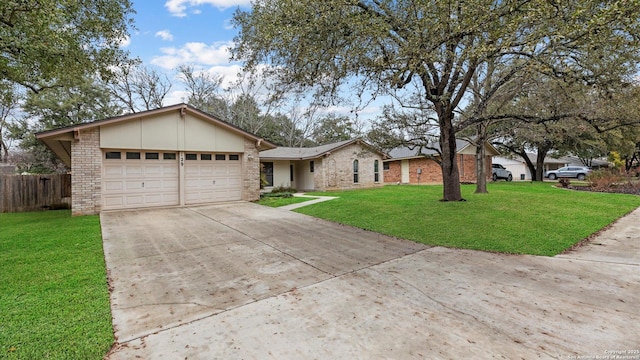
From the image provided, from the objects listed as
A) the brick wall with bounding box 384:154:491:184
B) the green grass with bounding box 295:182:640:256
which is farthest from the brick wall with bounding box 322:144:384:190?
the green grass with bounding box 295:182:640:256

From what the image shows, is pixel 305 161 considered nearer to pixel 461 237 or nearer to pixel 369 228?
pixel 369 228

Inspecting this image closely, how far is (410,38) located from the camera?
20.1 ft

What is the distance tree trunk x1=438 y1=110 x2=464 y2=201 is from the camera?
→ 10688mm

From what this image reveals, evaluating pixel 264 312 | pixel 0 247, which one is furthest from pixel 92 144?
pixel 264 312

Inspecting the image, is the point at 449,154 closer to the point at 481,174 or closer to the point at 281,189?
the point at 481,174

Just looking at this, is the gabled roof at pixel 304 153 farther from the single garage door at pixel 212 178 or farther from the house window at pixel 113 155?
the house window at pixel 113 155

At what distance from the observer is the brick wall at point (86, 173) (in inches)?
421

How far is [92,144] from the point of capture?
10969mm

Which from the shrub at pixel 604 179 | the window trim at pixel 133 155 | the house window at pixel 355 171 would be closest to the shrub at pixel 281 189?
the house window at pixel 355 171

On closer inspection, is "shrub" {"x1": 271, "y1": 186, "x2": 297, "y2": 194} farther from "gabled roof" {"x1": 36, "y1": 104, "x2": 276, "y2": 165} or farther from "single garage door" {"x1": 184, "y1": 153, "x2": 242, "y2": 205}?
"gabled roof" {"x1": 36, "y1": 104, "x2": 276, "y2": 165}

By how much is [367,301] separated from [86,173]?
11712 millimetres

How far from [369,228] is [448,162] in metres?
4.77

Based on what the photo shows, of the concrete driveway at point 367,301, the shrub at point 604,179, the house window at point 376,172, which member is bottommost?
the concrete driveway at point 367,301

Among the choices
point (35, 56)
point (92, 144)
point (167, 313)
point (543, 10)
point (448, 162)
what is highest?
point (35, 56)
